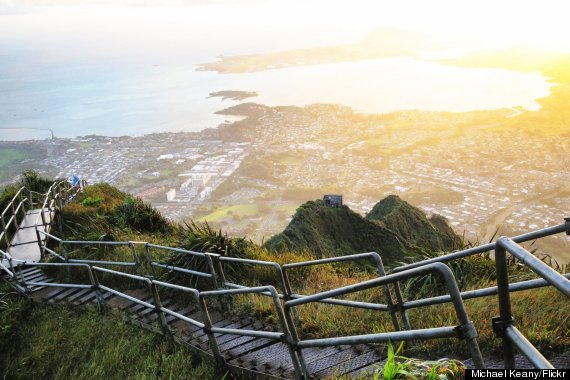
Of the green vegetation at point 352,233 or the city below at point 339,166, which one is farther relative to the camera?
the city below at point 339,166

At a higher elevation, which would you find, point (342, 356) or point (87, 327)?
point (342, 356)

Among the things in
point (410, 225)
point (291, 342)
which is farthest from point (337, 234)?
point (291, 342)

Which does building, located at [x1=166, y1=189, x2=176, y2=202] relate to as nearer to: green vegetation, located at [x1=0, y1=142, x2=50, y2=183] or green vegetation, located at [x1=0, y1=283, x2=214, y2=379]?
green vegetation, located at [x1=0, y1=142, x2=50, y2=183]

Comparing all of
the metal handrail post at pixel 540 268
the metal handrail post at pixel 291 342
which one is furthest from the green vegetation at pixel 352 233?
the metal handrail post at pixel 540 268

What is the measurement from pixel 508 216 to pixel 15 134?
289ft

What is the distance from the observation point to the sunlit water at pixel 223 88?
93000mm

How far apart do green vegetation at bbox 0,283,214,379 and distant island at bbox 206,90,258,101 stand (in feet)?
341

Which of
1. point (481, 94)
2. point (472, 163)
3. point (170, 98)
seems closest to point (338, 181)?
point (472, 163)

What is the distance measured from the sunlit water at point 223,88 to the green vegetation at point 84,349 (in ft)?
265

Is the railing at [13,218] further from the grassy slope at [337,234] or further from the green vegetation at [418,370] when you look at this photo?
the green vegetation at [418,370]

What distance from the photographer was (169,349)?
564 cm

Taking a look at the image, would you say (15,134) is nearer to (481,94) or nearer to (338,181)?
(338,181)

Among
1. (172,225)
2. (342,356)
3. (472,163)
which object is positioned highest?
(342,356)

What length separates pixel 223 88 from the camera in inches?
4980
